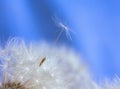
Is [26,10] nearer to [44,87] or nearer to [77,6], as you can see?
[77,6]

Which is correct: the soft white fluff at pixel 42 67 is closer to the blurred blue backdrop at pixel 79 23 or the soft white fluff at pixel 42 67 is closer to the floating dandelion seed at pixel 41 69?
the floating dandelion seed at pixel 41 69

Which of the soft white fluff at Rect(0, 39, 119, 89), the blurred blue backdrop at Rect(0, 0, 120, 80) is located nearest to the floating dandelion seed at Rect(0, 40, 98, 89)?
the soft white fluff at Rect(0, 39, 119, 89)

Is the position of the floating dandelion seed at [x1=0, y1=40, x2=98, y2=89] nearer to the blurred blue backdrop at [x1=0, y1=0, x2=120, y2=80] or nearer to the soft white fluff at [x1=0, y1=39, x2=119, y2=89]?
the soft white fluff at [x1=0, y1=39, x2=119, y2=89]

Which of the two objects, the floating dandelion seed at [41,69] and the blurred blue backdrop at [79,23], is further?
the blurred blue backdrop at [79,23]

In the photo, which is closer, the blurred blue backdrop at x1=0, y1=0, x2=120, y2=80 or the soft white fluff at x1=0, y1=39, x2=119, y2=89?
the soft white fluff at x1=0, y1=39, x2=119, y2=89

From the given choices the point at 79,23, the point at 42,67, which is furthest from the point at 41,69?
the point at 79,23

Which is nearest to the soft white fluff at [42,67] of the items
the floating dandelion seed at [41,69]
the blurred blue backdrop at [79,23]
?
the floating dandelion seed at [41,69]
